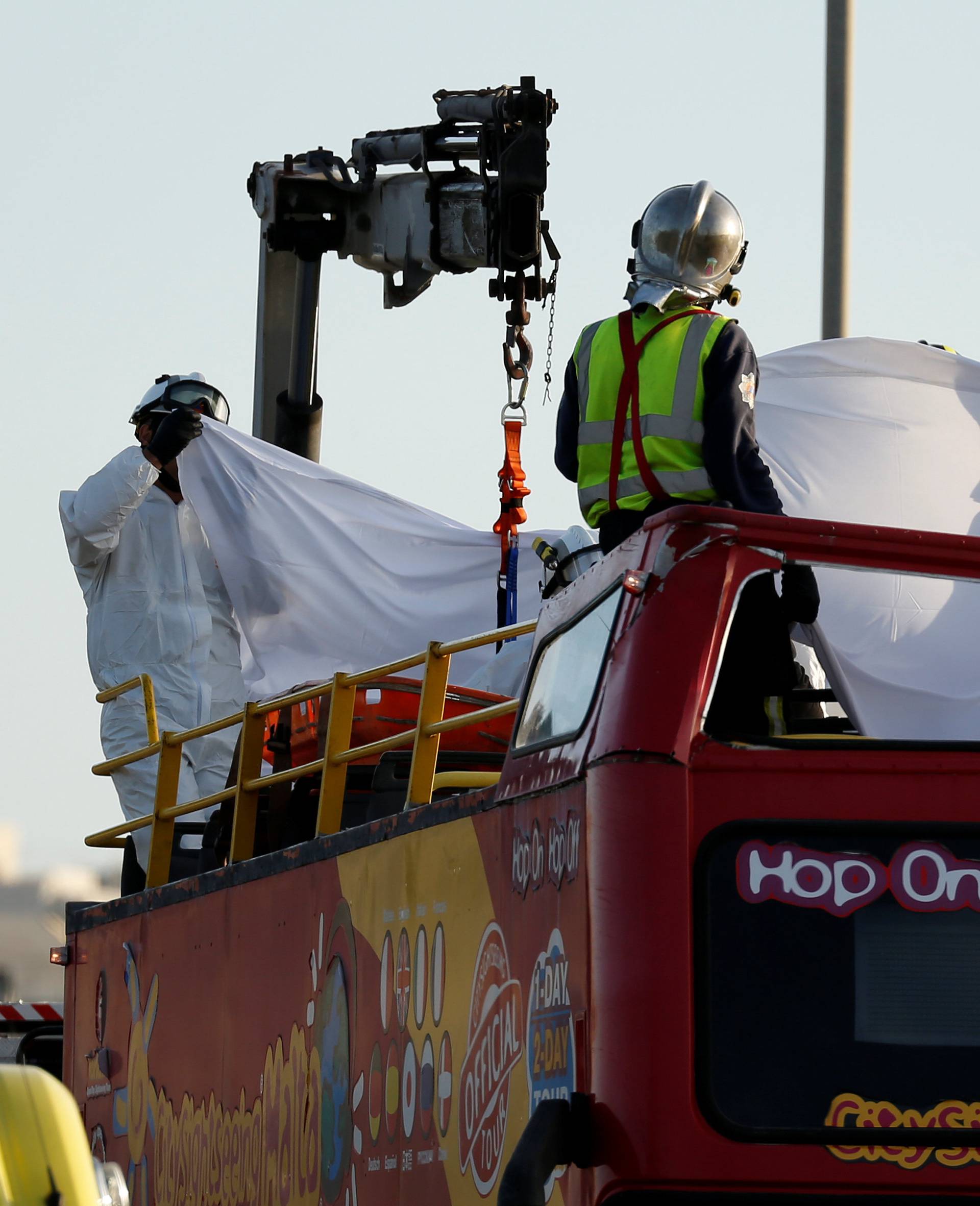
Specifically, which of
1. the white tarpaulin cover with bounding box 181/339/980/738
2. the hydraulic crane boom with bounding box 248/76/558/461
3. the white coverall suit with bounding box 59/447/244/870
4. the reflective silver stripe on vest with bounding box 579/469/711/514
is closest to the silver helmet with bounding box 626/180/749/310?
the reflective silver stripe on vest with bounding box 579/469/711/514

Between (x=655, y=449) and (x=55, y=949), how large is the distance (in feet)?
15.4

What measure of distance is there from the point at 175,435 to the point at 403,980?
18.4ft

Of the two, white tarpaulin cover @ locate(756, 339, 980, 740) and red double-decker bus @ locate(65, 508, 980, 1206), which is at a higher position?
white tarpaulin cover @ locate(756, 339, 980, 740)

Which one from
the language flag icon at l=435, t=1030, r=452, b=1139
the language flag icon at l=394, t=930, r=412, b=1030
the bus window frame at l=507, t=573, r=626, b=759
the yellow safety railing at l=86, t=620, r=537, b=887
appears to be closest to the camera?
the bus window frame at l=507, t=573, r=626, b=759

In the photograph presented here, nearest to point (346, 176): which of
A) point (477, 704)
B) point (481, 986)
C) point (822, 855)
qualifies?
point (477, 704)

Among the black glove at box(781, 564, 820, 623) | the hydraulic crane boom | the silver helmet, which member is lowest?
the black glove at box(781, 564, 820, 623)

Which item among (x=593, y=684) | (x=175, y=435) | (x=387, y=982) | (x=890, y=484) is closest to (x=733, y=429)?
(x=593, y=684)

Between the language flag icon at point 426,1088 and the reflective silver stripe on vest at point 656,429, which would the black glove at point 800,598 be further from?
the language flag icon at point 426,1088

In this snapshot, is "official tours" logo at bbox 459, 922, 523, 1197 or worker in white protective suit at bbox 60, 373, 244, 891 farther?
worker in white protective suit at bbox 60, 373, 244, 891

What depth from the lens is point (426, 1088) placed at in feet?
17.3

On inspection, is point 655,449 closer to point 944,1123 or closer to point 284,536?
point 944,1123

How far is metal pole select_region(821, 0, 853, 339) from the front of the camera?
455 inches

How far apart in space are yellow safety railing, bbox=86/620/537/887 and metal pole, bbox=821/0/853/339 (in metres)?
4.64

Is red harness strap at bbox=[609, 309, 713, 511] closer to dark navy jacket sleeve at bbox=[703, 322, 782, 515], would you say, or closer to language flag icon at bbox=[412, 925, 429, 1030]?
dark navy jacket sleeve at bbox=[703, 322, 782, 515]
